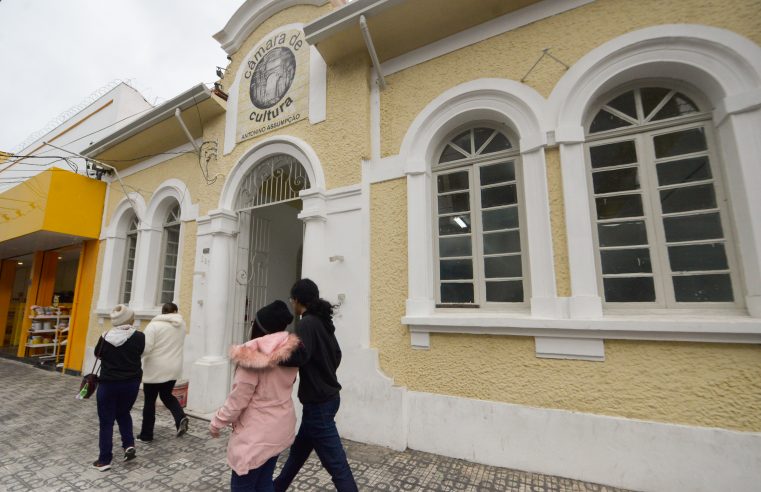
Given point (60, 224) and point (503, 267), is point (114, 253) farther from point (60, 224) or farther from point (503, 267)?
point (503, 267)

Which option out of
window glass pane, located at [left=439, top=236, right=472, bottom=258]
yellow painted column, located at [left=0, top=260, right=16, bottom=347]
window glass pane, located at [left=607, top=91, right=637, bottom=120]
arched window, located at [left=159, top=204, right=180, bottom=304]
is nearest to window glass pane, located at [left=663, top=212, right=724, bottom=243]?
window glass pane, located at [left=607, top=91, right=637, bottom=120]

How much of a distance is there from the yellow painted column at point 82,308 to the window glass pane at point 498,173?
9.23m

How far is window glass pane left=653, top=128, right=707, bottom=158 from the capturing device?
3.14 meters

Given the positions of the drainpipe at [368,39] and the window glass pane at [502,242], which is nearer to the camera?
the window glass pane at [502,242]

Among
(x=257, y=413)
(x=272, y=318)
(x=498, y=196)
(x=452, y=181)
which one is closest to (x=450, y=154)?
(x=452, y=181)

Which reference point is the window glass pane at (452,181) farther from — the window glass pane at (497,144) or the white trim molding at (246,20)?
the white trim molding at (246,20)

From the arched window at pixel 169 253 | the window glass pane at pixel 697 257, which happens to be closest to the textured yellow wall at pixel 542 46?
the window glass pane at pixel 697 257

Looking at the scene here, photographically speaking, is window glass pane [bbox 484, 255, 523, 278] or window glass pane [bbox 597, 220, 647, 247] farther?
window glass pane [bbox 484, 255, 523, 278]

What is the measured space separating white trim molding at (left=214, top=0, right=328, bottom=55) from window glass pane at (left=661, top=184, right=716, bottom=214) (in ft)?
17.9

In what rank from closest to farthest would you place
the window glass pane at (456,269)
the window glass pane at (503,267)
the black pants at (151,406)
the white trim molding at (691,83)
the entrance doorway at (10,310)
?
the white trim molding at (691,83), the window glass pane at (503,267), the window glass pane at (456,269), the black pants at (151,406), the entrance doorway at (10,310)

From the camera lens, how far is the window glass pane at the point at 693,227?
2.97 meters

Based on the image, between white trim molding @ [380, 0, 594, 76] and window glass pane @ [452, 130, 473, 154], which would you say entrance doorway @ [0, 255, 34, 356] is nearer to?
white trim molding @ [380, 0, 594, 76]

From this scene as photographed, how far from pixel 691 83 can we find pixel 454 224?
256cm

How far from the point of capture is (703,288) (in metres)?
2.94
